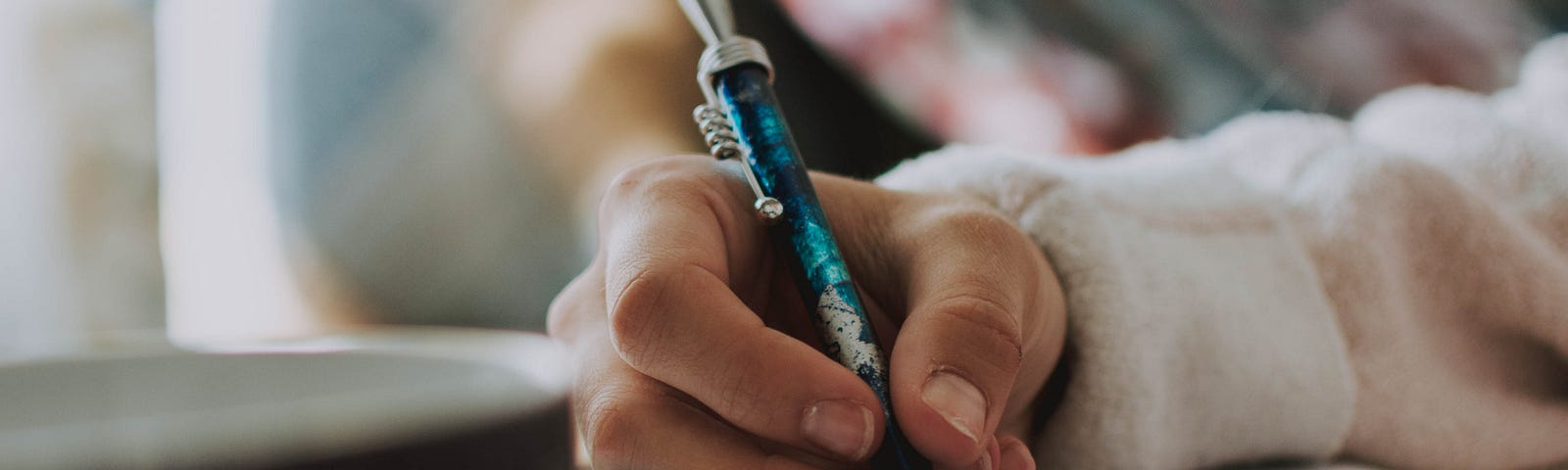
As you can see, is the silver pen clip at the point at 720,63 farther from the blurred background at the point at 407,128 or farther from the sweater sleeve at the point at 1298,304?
the blurred background at the point at 407,128

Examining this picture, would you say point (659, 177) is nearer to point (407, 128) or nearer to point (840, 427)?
point (840, 427)

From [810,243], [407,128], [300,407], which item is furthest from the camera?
[407,128]

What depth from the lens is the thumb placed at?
19cm

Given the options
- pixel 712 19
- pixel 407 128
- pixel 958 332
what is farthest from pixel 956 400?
pixel 407 128

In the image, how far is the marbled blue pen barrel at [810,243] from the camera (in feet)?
0.66

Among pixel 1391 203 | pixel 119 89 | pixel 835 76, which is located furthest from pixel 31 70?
pixel 1391 203

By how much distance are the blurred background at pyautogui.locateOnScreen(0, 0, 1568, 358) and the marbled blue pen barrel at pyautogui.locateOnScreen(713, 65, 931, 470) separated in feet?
1.24

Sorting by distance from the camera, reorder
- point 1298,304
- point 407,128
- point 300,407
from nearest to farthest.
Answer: point 300,407
point 1298,304
point 407,128

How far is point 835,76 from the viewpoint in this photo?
2.14ft

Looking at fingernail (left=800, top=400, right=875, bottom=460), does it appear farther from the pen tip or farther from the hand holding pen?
the pen tip

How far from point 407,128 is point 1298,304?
526 mm

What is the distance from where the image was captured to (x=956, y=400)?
19 cm

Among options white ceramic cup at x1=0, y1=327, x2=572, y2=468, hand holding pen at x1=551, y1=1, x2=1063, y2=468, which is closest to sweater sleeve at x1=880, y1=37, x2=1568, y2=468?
hand holding pen at x1=551, y1=1, x2=1063, y2=468

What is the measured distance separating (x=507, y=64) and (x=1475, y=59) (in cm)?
56
